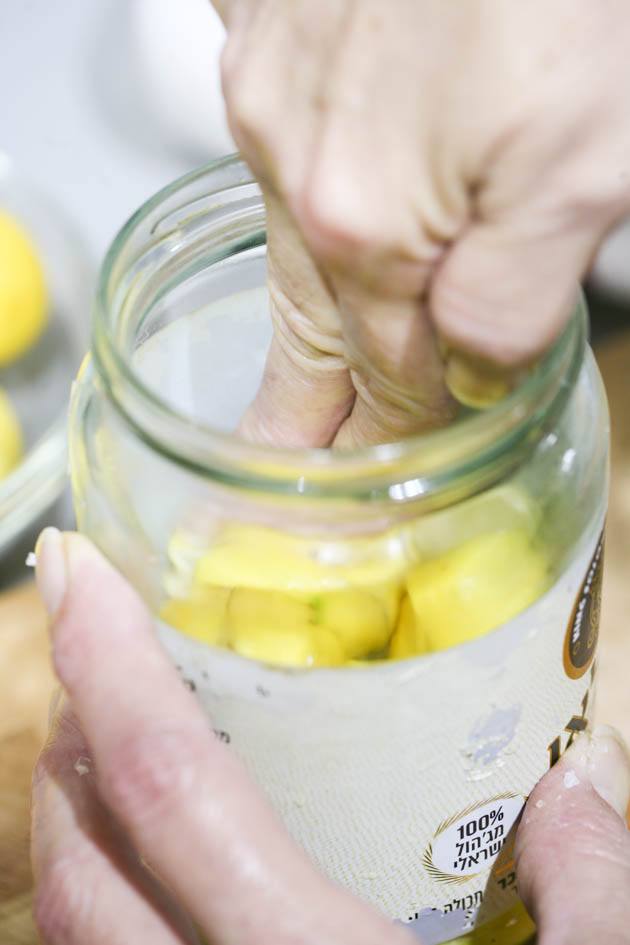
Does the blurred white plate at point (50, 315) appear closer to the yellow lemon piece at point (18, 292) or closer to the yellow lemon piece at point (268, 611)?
the yellow lemon piece at point (18, 292)

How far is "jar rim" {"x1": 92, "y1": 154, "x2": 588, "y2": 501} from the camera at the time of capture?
32 cm

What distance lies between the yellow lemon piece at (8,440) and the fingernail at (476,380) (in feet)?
1.54

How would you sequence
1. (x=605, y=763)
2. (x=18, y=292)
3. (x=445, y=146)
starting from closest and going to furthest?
1. (x=445, y=146)
2. (x=605, y=763)
3. (x=18, y=292)

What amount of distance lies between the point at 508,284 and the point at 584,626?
0.16 m

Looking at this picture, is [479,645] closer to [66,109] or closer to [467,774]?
[467,774]

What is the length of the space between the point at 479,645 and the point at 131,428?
0.42 feet

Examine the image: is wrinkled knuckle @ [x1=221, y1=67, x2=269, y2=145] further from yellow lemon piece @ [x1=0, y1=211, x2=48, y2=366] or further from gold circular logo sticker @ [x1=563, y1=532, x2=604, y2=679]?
yellow lemon piece @ [x1=0, y1=211, x2=48, y2=366]

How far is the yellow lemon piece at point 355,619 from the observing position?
354 mm

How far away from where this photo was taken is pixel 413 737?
0.36 meters

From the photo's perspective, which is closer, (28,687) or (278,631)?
(278,631)

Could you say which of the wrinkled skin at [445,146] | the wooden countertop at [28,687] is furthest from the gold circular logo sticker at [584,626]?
the wooden countertop at [28,687]

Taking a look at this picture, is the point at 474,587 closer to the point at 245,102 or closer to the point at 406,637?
the point at 406,637

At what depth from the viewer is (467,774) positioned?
1.25ft

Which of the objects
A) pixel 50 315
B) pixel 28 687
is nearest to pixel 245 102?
pixel 28 687
